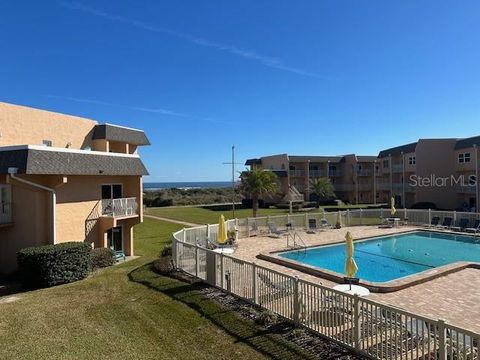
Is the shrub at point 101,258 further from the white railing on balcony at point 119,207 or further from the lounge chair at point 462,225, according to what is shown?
the lounge chair at point 462,225

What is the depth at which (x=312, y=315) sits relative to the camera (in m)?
8.17

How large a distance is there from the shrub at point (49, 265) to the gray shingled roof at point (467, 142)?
38.9 meters

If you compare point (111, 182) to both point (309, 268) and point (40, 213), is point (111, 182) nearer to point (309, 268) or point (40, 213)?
point (40, 213)

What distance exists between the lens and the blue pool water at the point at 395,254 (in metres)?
16.3

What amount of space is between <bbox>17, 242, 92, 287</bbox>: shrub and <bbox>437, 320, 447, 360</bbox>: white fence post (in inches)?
511

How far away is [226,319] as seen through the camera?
9.04 metres

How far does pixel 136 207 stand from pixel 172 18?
1010 cm

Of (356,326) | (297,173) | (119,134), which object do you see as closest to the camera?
(356,326)

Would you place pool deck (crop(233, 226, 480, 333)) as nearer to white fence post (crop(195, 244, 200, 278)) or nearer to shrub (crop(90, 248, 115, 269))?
white fence post (crop(195, 244, 200, 278))

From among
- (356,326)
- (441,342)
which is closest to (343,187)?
(356,326)

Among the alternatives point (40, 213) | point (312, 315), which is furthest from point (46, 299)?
point (312, 315)

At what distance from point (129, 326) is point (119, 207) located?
10.9m

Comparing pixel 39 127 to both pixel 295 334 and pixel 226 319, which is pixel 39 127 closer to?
pixel 226 319

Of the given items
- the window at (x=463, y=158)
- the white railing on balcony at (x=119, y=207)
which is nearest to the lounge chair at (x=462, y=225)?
the window at (x=463, y=158)
